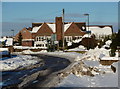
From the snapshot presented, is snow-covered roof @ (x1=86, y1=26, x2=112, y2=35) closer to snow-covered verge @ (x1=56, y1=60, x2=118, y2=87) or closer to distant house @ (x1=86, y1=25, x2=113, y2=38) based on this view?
distant house @ (x1=86, y1=25, x2=113, y2=38)

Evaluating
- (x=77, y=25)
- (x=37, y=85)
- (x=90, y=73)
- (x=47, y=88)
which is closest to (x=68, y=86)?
(x=47, y=88)

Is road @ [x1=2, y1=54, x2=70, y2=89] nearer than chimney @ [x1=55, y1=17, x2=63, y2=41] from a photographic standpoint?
Yes

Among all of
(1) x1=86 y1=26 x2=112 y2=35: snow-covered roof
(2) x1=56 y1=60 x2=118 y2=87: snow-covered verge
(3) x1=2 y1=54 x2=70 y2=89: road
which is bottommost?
(3) x1=2 y1=54 x2=70 y2=89: road

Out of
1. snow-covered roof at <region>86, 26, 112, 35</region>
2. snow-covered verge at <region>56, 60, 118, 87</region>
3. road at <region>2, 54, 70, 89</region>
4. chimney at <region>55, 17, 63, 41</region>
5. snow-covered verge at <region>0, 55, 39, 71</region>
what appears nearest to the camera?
snow-covered verge at <region>56, 60, 118, 87</region>

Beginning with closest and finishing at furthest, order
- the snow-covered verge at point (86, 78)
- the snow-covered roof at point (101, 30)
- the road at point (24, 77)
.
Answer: the snow-covered verge at point (86, 78)
the road at point (24, 77)
the snow-covered roof at point (101, 30)

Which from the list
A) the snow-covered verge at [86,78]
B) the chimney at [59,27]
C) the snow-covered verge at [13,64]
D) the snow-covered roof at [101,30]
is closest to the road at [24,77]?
the snow-covered verge at [86,78]

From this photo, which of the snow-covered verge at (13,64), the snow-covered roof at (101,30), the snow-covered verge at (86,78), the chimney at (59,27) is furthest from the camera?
the snow-covered roof at (101,30)

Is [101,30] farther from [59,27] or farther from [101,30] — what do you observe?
[59,27]

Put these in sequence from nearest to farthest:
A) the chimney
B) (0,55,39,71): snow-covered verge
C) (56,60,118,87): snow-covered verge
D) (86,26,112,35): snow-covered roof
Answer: (56,60,118,87): snow-covered verge < (0,55,39,71): snow-covered verge < the chimney < (86,26,112,35): snow-covered roof

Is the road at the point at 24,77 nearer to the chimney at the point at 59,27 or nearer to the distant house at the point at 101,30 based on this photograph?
the chimney at the point at 59,27

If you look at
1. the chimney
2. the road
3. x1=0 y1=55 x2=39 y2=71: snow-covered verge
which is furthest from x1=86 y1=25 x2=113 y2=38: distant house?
the road

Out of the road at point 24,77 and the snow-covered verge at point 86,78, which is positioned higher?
the snow-covered verge at point 86,78

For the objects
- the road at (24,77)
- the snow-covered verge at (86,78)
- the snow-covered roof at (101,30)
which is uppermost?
the snow-covered roof at (101,30)

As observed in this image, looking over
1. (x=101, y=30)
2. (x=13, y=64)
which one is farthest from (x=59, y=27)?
(x=13, y=64)
